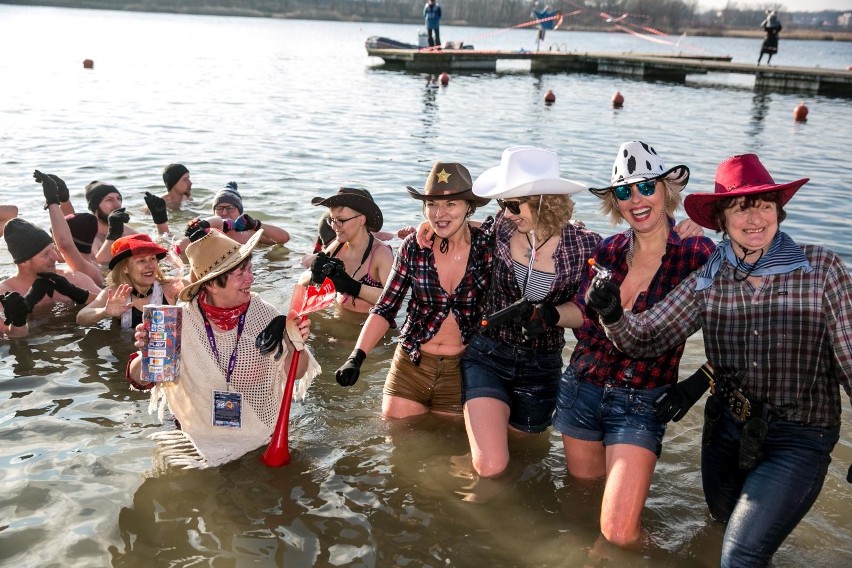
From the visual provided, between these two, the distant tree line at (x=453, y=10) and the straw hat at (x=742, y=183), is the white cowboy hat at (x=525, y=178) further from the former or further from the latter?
the distant tree line at (x=453, y=10)

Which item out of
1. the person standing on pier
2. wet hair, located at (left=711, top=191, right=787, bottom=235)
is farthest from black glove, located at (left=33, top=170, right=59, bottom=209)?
the person standing on pier

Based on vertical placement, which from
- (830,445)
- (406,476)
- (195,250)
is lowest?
(406,476)

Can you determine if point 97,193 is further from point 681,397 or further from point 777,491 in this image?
point 777,491

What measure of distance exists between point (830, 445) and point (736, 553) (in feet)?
2.37

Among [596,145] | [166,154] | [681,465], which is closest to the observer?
[681,465]

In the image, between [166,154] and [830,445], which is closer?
[830,445]

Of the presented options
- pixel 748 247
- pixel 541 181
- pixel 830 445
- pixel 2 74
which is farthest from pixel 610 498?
pixel 2 74

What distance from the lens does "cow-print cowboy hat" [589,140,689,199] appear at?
457 cm

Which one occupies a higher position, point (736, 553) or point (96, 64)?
point (96, 64)

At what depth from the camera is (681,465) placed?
5820 mm

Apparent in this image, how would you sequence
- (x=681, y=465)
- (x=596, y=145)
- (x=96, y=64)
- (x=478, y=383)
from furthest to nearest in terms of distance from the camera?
(x=96, y=64) → (x=596, y=145) → (x=681, y=465) → (x=478, y=383)

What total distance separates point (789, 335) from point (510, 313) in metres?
1.66

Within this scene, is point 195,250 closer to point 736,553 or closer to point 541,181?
point 541,181

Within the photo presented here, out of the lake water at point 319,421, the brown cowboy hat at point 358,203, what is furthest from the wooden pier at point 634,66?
the brown cowboy hat at point 358,203
